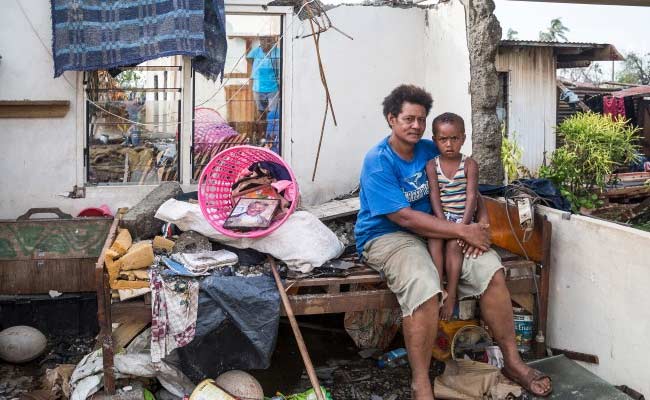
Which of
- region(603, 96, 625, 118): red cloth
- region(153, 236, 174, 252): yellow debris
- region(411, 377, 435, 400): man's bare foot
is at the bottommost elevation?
region(411, 377, 435, 400): man's bare foot

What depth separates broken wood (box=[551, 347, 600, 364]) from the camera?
4.05m

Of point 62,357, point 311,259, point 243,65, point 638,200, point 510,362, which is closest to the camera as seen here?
point 510,362

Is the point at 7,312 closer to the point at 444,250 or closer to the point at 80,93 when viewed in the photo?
the point at 80,93

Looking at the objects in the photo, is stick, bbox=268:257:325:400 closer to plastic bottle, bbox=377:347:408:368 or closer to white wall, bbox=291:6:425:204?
plastic bottle, bbox=377:347:408:368

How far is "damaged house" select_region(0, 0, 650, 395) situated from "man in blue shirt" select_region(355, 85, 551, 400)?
54.7 inches

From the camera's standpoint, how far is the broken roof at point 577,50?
33.5 feet

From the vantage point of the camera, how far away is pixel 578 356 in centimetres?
416

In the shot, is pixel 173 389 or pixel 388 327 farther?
pixel 388 327

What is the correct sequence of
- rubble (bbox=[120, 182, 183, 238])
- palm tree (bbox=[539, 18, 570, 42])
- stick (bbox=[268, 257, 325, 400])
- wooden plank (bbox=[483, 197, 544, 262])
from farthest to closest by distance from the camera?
1. palm tree (bbox=[539, 18, 570, 42])
2. rubble (bbox=[120, 182, 183, 238])
3. wooden plank (bbox=[483, 197, 544, 262])
4. stick (bbox=[268, 257, 325, 400])

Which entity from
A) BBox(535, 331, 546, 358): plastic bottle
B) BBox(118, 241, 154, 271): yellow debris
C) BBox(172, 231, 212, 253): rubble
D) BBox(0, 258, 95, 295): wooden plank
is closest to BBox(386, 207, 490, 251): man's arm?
BBox(535, 331, 546, 358): plastic bottle

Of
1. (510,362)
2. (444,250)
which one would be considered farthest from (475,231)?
(510,362)

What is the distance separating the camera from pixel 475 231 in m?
3.90

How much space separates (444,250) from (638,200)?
754cm

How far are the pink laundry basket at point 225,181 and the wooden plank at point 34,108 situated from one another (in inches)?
80.3
